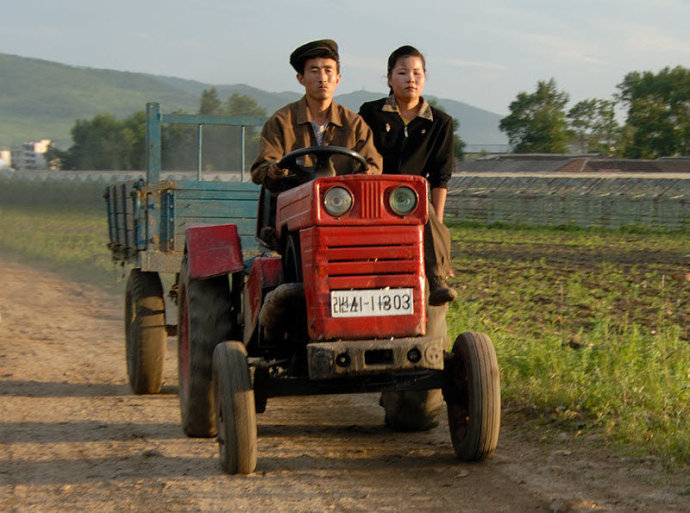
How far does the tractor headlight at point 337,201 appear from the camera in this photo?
461cm

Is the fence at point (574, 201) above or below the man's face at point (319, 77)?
below

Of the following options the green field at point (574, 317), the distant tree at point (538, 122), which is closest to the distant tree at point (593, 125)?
the distant tree at point (538, 122)

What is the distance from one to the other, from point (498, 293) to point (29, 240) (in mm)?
14434

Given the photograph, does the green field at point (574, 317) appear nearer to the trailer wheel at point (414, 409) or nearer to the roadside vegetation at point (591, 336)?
the roadside vegetation at point (591, 336)

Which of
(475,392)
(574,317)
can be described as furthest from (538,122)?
(475,392)

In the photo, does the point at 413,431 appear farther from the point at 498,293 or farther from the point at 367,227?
the point at 498,293

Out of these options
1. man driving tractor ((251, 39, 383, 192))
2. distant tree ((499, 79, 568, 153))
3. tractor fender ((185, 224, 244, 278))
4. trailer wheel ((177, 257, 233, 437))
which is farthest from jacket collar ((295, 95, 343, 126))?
distant tree ((499, 79, 568, 153))

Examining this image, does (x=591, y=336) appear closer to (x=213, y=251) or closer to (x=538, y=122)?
(x=213, y=251)

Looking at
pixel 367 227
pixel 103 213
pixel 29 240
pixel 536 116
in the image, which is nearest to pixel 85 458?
pixel 367 227

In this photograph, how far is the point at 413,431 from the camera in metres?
6.05

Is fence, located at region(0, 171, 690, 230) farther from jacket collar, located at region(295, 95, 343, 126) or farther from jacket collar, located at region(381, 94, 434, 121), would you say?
jacket collar, located at region(295, 95, 343, 126)

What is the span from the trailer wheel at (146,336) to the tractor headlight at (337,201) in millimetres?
3181

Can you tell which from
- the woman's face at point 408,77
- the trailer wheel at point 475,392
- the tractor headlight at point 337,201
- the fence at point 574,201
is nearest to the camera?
the tractor headlight at point 337,201

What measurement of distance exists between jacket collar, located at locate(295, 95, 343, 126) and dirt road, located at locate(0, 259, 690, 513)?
5.80 ft
